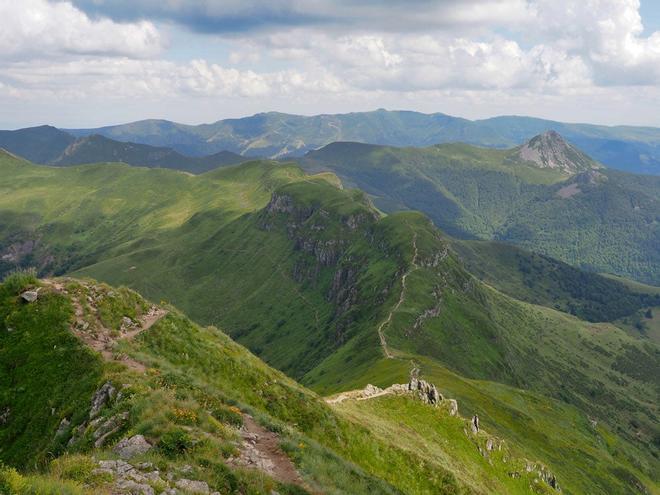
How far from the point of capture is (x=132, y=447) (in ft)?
82.1

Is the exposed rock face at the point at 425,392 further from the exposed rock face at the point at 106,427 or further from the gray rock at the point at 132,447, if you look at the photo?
the gray rock at the point at 132,447

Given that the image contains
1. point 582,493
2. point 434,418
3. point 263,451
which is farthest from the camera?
point 582,493

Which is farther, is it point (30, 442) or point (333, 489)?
point (30, 442)

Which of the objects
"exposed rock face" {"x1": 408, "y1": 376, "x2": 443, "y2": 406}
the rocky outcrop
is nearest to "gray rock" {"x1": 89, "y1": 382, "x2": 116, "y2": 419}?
the rocky outcrop

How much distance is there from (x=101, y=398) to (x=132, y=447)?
866 centimetres

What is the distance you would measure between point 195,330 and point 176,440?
30279 mm

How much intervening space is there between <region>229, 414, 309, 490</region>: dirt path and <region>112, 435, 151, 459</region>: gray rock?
4469mm

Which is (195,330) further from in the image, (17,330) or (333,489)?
(333,489)

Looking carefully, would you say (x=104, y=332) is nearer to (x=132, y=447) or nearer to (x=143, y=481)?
(x=132, y=447)

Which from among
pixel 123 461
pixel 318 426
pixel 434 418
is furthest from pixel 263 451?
pixel 434 418

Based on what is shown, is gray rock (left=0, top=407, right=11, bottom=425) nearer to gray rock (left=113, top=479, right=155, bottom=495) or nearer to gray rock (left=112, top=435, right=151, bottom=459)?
gray rock (left=112, top=435, right=151, bottom=459)

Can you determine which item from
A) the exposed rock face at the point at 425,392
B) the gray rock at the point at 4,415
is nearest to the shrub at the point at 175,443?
the gray rock at the point at 4,415

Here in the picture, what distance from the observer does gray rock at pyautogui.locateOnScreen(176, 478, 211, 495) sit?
70.9 feet

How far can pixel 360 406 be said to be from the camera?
68250 mm
